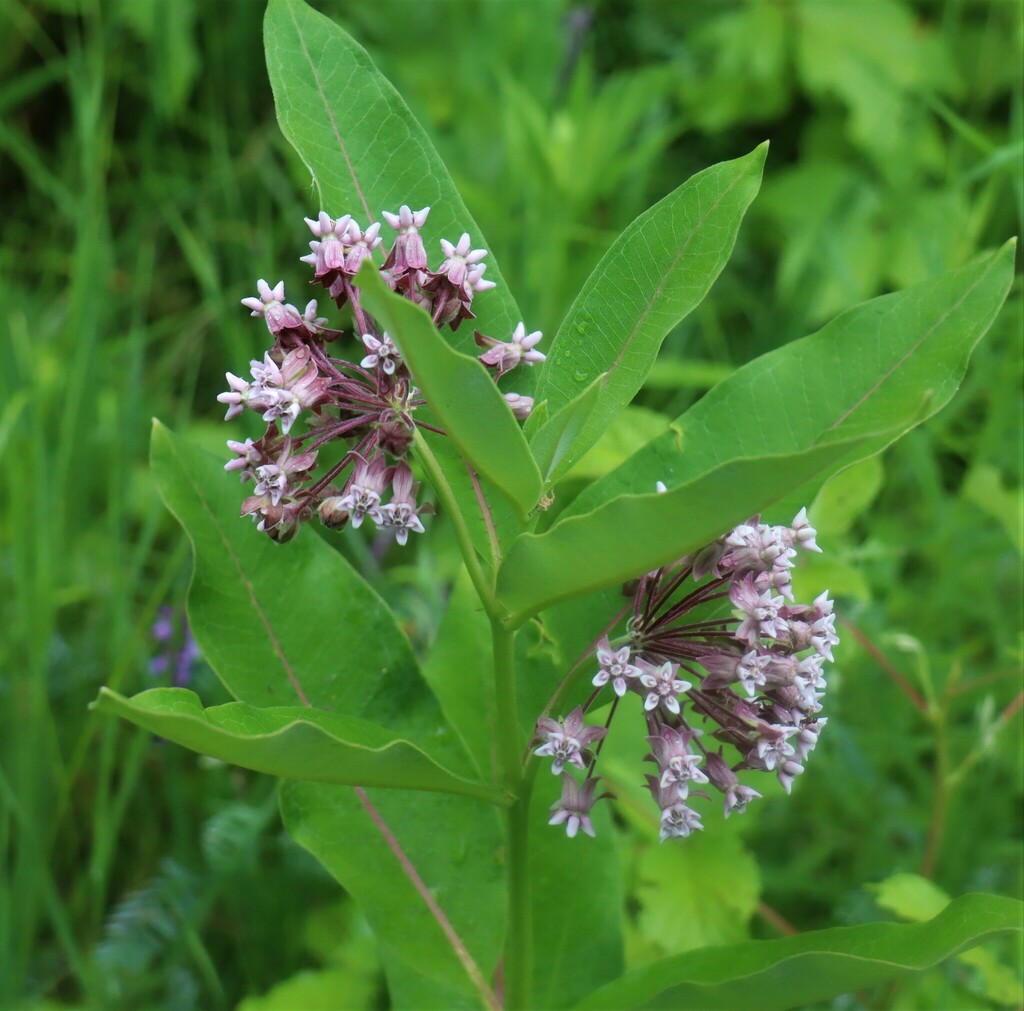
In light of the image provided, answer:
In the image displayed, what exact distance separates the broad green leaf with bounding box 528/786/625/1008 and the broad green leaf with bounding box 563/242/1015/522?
0.49 meters

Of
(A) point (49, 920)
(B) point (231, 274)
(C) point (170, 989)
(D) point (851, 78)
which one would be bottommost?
(C) point (170, 989)

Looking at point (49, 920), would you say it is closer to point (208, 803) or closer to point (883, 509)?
point (208, 803)

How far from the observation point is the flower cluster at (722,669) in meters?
1.13

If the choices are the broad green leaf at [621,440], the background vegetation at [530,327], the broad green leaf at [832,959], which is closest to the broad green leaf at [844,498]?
the background vegetation at [530,327]

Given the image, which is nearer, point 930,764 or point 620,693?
point 620,693

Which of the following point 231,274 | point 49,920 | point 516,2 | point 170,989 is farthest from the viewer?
point 516,2

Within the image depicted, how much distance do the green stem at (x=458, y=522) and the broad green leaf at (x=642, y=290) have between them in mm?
117

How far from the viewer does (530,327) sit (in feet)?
9.30

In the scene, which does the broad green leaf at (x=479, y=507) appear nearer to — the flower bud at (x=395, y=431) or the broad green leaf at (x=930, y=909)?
the flower bud at (x=395, y=431)

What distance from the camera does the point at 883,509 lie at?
2.97m

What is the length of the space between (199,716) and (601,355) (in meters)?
0.55

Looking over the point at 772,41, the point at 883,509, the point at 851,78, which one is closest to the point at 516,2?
the point at 772,41

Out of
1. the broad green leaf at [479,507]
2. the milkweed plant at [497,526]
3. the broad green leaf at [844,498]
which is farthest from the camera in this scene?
the broad green leaf at [844,498]

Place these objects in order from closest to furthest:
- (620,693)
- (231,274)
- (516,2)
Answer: (620,693), (231,274), (516,2)
